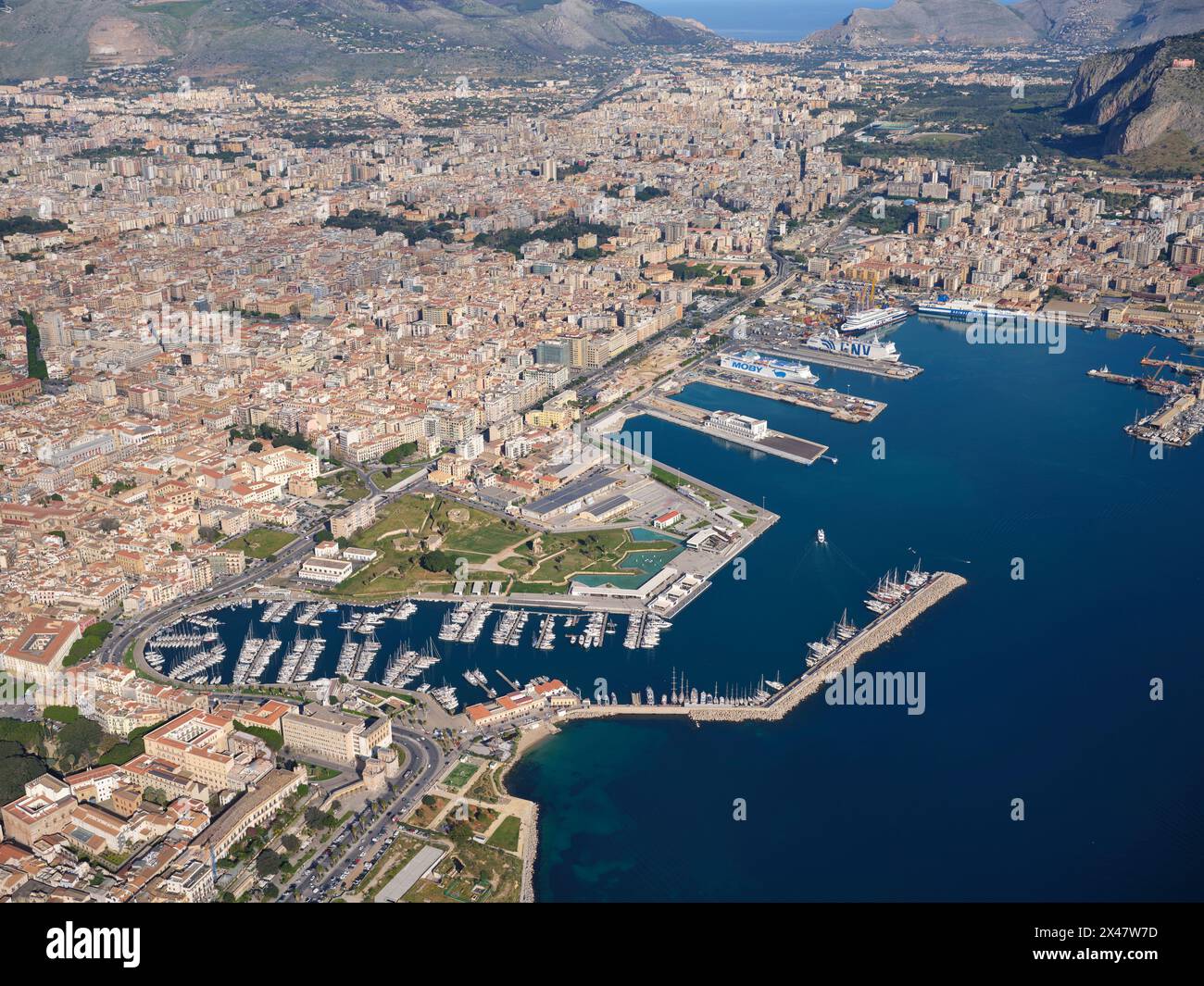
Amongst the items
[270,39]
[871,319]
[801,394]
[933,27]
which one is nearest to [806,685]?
[801,394]

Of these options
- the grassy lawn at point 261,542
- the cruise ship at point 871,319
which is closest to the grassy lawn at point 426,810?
the grassy lawn at point 261,542

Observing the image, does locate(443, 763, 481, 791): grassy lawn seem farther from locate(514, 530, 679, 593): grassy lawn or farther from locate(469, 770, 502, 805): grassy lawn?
locate(514, 530, 679, 593): grassy lawn

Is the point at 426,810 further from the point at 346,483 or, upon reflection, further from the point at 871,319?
the point at 871,319

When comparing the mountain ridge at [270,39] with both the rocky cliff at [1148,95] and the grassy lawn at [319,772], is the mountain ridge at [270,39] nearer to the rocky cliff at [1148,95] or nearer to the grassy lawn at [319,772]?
the rocky cliff at [1148,95]

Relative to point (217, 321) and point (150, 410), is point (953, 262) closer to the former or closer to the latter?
point (217, 321)

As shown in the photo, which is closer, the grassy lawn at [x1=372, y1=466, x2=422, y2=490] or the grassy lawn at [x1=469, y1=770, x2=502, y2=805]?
the grassy lawn at [x1=469, y1=770, x2=502, y2=805]

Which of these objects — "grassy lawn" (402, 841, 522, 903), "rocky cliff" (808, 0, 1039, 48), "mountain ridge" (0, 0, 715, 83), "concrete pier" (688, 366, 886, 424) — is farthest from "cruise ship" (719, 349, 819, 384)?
"rocky cliff" (808, 0, 1039, 48)
